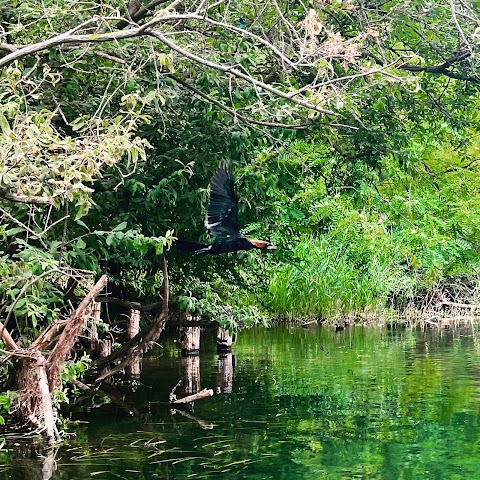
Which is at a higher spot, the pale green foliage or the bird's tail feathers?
the pale green foliage

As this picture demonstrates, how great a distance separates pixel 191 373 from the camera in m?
10.9

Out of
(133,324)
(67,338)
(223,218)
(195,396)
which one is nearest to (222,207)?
(223,218)

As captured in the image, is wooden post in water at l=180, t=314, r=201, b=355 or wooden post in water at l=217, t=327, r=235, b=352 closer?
wooden post in water at l=180, t=314, r=201, b=355

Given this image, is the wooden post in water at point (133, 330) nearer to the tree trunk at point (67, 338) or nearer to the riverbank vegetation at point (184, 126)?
the riverbank vegetation at point (184, 126)

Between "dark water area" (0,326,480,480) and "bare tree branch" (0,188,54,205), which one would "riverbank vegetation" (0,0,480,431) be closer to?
"bare tree branch" (0,188,54,205)

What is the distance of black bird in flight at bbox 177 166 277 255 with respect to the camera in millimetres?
7531

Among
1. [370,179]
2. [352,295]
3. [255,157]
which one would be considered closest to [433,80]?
[370,179]

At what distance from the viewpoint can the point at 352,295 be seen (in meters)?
17.3

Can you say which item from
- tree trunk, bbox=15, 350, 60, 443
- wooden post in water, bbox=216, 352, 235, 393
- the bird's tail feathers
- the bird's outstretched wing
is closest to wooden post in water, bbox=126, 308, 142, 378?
wooden post in water, bbox=216, 352, 235, 393

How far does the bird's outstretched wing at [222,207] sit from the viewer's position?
24.7ft

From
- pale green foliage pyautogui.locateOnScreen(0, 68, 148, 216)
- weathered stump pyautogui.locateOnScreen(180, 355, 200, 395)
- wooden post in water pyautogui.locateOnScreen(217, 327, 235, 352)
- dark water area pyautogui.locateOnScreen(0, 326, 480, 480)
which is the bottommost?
dark water area pyautogui.locateOnScreen(0, 326, 480, 480)

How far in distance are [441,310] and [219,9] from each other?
42.0ft

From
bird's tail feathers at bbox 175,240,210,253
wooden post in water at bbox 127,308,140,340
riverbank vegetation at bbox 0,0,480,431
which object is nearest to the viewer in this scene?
riverbank vegetation at bbox 0,0,480,431

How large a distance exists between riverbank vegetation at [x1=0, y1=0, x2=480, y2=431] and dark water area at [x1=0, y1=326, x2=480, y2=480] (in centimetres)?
81
